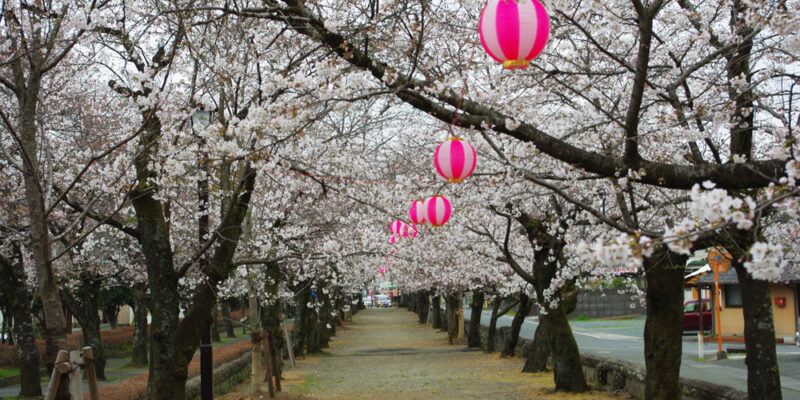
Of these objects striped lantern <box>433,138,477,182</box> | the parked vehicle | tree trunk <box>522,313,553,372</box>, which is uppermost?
striped lantern <box>433,138,477,182</box>

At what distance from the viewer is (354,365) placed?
2262cm

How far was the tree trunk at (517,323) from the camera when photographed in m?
19.9

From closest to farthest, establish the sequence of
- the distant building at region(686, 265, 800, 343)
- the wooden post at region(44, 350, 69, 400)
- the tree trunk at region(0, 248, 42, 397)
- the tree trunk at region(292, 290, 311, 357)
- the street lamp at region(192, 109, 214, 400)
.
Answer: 1. the wooden post at region(44, 350, 69, 400)
2. the street lamp at region(192, 109, 214, 400)
3. the tree trunk at region(0, 248, 42, 397)
4. the tree trunk at region(292, 290, 311, 357)
5. the distant building at region(686, 265, 800, 343)

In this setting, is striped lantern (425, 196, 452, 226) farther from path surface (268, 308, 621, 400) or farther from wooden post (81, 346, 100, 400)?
path surface (268, 308, 621, 400)

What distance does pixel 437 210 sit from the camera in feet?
31.0

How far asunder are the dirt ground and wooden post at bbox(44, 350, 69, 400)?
7.90m

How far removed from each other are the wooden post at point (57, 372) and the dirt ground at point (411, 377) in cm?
790

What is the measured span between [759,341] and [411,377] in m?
11.5

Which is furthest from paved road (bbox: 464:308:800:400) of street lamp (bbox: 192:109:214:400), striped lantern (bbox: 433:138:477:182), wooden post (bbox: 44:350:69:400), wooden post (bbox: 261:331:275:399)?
wooden post (bbox: 44:350:69:400)

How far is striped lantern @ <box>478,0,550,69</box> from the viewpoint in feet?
14.9

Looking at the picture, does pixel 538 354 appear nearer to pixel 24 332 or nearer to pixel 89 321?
pixel 24 332

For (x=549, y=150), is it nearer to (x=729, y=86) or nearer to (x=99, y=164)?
(x=729, y=86)

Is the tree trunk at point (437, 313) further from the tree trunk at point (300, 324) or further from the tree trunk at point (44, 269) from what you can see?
the tree trunk at point (44, 269)

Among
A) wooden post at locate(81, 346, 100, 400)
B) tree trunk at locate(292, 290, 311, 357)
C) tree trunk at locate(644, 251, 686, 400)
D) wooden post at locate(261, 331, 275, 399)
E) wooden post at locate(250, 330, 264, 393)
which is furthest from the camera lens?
tree trunk at locate(292, 290, 311, 357)
